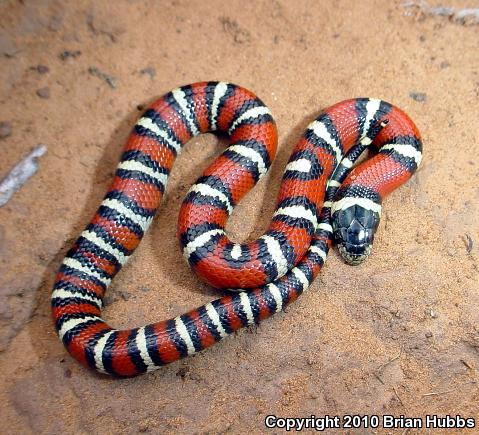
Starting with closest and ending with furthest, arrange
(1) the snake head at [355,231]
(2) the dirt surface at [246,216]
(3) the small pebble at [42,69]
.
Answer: (2) the dirt surface at [246,216] < (1) the snake head at [355,231] < (3) the small pebble at [42,69]

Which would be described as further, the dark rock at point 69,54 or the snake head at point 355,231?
the dark rock at point 69,54

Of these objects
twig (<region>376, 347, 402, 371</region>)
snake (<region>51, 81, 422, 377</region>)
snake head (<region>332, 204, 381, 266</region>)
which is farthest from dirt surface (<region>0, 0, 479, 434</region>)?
snake (<region>51, 81, 422, 377</region>)

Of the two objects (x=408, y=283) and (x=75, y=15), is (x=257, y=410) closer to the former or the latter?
(x=408, y=283)

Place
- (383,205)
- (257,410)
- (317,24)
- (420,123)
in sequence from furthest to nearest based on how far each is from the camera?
(317,24) → (420,123) → (383,205) → (257,410)

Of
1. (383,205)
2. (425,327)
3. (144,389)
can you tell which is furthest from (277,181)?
(144,389)

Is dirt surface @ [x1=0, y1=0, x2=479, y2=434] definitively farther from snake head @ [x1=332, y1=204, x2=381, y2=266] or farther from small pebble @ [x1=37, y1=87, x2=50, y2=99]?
snake head @ [x1=332, y1=204, x2=381, y2=266]

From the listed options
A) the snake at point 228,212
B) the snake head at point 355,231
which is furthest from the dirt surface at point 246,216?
the snake at point 228,212

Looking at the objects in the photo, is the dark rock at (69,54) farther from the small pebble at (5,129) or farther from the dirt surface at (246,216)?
the small pebble at (5,129)
